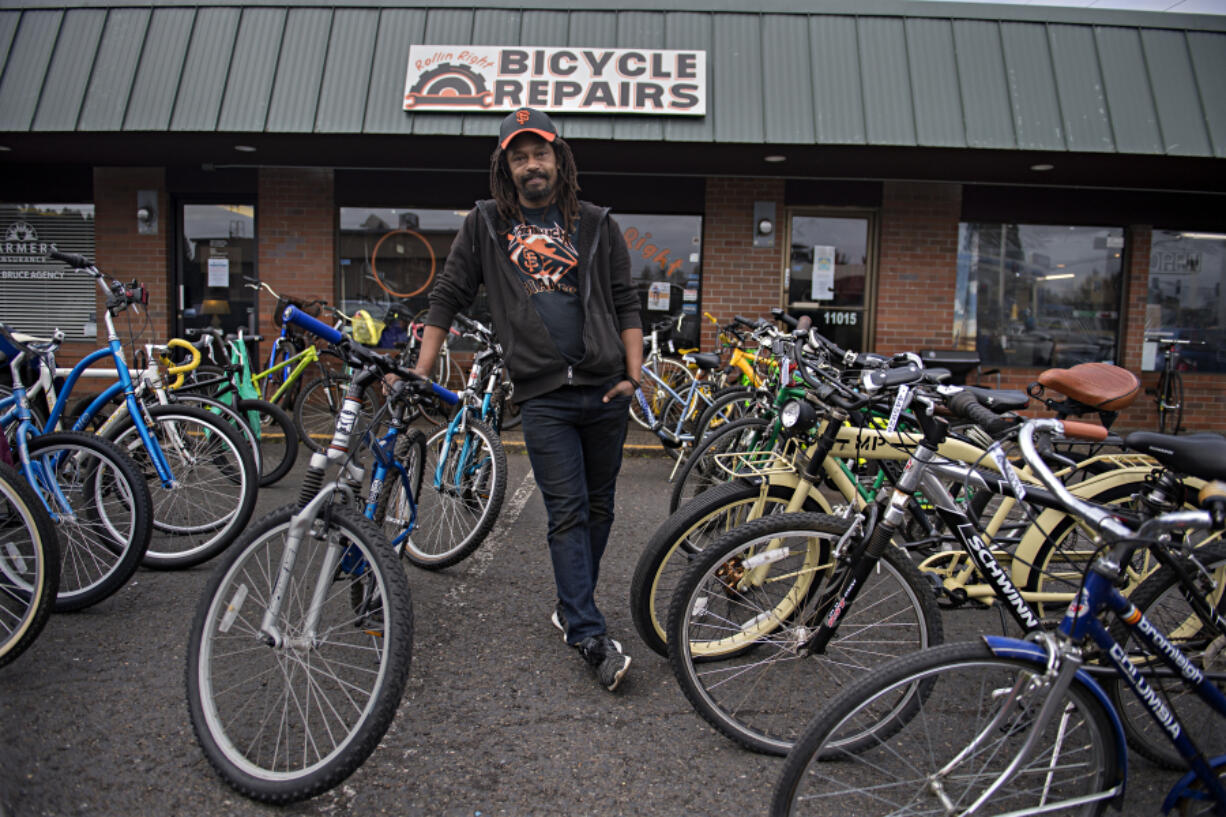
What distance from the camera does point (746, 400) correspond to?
5.24 metres

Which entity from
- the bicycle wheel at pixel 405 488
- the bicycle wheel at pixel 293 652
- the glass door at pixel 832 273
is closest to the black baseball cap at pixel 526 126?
the bicycle wheel at pixel 405 488

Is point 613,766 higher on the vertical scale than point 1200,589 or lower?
lower

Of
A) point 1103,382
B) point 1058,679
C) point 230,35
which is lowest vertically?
point 1058,679

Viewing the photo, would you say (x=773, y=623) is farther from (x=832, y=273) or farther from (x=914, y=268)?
(x=914, y=268)

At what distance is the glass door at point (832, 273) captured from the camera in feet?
28.5

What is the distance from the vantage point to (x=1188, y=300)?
8852 millimetres

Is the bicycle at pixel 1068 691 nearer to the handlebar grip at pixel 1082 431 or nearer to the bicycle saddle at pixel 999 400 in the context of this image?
the handlebar grip at pixel 1082 431

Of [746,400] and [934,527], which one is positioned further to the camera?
[746,400]

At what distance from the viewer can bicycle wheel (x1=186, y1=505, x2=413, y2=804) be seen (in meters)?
1.98

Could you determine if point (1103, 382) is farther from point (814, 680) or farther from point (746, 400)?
point (746, 400)

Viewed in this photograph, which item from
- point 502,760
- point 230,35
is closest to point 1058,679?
point 502,760

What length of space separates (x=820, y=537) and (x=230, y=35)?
25.4ft

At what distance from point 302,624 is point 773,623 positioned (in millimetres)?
1482

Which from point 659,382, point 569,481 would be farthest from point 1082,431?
point 659,382
